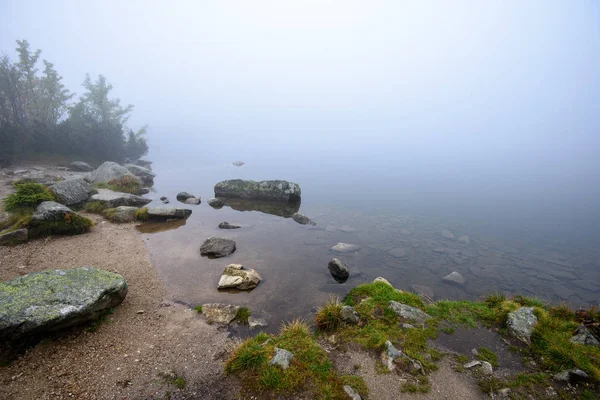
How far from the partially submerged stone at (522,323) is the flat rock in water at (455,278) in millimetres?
4287

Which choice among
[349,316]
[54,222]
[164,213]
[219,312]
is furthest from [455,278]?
[54,222]

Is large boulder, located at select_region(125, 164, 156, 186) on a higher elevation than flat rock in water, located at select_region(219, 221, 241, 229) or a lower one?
higher

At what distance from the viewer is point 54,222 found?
572 inches

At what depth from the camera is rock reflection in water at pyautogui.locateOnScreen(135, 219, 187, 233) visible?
56.6 feet

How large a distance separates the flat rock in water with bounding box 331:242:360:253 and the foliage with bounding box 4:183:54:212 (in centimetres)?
1882

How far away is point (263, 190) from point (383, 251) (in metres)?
14.2

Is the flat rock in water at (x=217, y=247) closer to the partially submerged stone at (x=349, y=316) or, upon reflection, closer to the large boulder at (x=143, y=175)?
the partially submerged stone at (x=349, y=316)

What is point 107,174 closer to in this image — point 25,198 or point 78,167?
point 78,167

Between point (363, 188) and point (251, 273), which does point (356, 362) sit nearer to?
point (251, 273)

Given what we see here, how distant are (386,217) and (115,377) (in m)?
21.3

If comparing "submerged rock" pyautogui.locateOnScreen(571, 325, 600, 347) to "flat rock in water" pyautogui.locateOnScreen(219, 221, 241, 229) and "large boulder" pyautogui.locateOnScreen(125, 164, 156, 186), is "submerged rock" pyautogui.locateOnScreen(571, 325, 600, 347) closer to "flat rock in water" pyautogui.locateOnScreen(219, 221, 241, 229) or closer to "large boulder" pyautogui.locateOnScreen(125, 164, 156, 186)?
"flat rock in water" pyautogui.locateOnScreen(219, 221, 241, 229)

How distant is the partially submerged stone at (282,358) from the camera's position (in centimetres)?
659

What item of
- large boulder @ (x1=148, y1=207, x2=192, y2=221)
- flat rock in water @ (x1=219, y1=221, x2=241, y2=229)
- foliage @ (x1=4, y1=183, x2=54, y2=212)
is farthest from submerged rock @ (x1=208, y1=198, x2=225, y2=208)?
foliage @ (x1=4, y1=183, x2=54, y2=212)

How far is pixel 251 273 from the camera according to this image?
11930 mm
